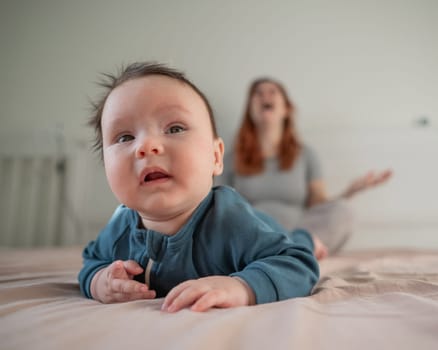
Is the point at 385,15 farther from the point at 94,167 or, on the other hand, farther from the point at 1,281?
the point at 1,281

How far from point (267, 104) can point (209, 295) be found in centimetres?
139

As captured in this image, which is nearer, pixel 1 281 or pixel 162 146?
pixel 162 146

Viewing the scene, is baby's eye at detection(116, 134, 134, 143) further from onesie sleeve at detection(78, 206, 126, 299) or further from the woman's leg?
the woman's leg

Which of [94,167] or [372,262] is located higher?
[94,167]

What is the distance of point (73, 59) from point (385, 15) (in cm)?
176

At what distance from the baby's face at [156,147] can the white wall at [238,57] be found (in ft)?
4.62

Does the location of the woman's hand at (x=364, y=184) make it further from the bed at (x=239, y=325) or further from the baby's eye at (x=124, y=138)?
the baby's eye at (x=124, y=138)

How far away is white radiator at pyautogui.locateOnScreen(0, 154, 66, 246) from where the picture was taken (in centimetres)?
182

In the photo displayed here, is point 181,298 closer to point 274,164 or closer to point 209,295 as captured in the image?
point 209,295

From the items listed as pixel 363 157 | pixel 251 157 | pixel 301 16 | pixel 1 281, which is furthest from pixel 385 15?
pixel 1 281

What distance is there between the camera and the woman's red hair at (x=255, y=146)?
1655mm

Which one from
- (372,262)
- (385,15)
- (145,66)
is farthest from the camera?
(385,15)

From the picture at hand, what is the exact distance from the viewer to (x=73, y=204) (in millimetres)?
1866

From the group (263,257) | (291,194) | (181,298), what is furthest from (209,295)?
(291,194)
